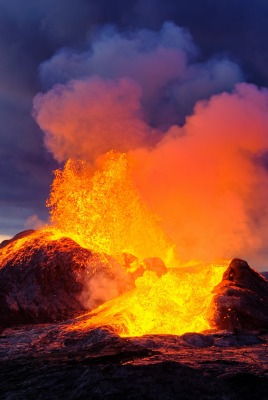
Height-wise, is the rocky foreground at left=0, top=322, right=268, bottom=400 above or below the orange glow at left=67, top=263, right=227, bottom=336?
below

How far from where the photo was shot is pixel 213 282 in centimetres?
2192

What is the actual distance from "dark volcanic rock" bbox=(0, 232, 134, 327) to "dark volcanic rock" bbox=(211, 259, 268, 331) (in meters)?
6.42

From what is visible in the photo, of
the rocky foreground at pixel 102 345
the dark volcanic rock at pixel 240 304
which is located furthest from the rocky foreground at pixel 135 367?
the dark volcanic rock at pixel 240 304

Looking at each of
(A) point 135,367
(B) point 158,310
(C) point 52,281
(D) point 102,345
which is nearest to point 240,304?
(B) point 158,310

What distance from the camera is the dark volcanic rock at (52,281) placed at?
21.3 m

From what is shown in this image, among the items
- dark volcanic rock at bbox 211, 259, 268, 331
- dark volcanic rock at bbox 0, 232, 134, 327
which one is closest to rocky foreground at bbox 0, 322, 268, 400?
dark volcanic rock at bbox 211, 259, 268, 331

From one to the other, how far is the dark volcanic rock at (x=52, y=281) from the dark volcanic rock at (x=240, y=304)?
642cm

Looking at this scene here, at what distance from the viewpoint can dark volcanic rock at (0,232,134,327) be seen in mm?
21281

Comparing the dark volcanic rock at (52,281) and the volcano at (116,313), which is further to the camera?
the dark volcanic rock at (52,281)

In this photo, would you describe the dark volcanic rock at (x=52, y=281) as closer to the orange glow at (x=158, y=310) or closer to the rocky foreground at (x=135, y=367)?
the orange glow at (x=158, y=310)

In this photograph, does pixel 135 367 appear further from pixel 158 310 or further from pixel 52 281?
pixel 52 281

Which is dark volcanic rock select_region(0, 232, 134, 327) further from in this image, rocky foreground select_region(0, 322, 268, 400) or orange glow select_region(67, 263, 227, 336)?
rocky foreground select_region(0, 322, 268, 400)

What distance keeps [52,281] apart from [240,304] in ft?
35.1

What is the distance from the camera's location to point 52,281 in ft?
74.1
